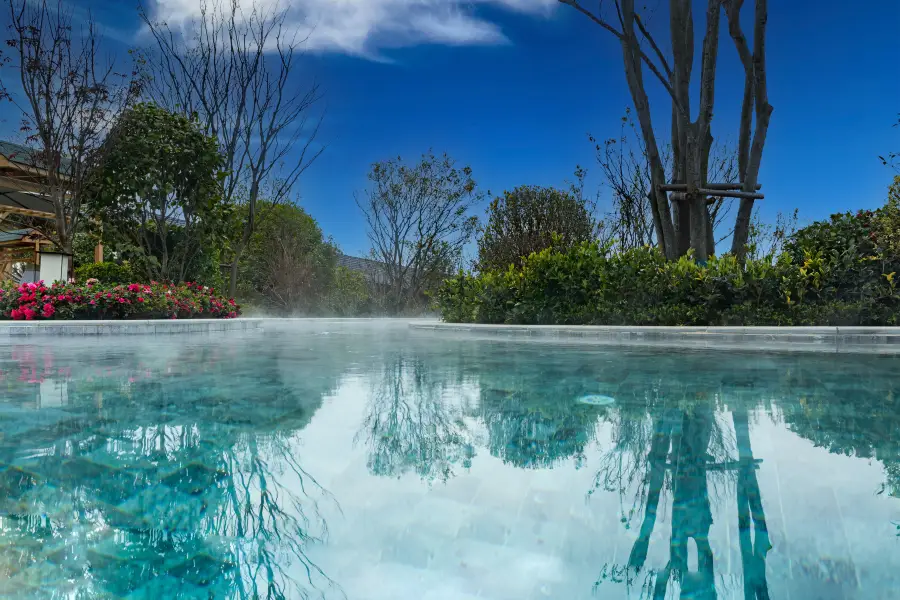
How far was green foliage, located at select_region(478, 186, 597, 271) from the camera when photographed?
72.3 ft

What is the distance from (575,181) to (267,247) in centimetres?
1156

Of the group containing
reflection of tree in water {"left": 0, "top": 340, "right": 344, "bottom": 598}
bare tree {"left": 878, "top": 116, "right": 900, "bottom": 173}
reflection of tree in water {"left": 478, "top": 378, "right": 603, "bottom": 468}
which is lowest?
reflection of tree in water {"left": 0, "top": 340, "right": 344, "bottom": 598}

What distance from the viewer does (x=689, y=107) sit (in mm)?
13938

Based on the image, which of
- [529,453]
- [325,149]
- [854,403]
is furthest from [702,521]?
[325,149]

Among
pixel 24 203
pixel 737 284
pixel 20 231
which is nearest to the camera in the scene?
pixel 737 284

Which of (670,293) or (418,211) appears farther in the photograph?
(418,211)

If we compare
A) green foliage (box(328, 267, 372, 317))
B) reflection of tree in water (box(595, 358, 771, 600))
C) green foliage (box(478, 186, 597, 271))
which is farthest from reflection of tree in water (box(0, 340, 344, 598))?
green foliage (box(328, 267, 372, 317))

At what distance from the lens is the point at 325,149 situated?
2041 cm

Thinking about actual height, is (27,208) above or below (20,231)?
above

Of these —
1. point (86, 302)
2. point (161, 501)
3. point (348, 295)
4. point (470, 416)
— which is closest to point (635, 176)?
point (348, 295)

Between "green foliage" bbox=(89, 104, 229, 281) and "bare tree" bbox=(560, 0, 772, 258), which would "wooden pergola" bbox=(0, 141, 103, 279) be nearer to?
"green foliage" bbox=(89, 104, 229, 281)

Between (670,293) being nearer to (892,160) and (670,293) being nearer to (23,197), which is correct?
(892,160)

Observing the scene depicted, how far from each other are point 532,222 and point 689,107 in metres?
8.75

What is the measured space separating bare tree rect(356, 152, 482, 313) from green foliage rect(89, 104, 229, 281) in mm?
7431
